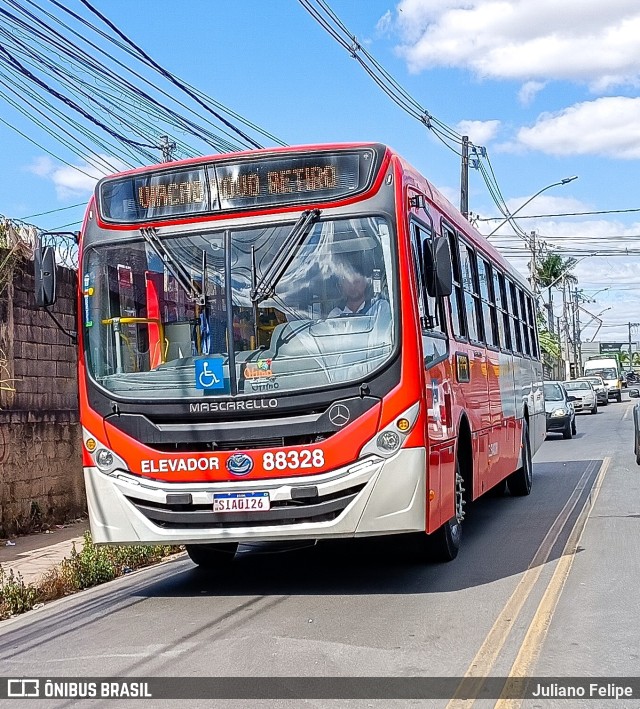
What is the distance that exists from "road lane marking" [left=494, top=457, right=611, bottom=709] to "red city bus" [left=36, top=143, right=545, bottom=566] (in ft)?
3.31

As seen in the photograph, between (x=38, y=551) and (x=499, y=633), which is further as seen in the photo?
(x=38, y=551)

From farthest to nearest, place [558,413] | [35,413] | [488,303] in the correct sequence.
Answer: [558,413] < [35,413] < [488,303]

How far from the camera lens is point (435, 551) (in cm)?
907

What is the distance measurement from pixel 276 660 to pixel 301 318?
8.84 ft

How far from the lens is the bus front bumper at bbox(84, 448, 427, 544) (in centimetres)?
755

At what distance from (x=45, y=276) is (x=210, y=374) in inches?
66.8

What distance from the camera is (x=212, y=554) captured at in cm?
971

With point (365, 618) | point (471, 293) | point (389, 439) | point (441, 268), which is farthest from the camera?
point (471, 293)

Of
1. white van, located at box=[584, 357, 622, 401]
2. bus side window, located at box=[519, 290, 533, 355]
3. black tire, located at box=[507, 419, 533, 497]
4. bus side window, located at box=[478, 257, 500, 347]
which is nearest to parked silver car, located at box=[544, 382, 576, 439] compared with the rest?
bus side window, located at box=[519, 290, 533, 355]

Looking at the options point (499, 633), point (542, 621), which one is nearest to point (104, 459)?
point (499, 633)

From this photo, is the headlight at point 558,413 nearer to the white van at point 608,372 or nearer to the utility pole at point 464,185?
the utility pole at point 464,185

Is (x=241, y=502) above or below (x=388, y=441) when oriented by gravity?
below

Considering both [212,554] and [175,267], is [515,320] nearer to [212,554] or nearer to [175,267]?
[212,554]

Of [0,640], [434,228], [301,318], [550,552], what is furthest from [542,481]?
[0,640]
